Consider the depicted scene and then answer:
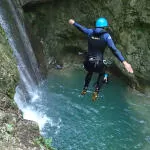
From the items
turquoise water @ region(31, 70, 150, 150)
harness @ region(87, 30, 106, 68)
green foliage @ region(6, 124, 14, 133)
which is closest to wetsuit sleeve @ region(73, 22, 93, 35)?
harness @ region(87, 30, 106, 68)

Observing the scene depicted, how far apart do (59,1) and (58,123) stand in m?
5.02

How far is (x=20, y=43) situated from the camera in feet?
47.9

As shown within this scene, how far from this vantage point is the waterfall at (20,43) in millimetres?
14094

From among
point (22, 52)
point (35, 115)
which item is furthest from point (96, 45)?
point (22, 52)

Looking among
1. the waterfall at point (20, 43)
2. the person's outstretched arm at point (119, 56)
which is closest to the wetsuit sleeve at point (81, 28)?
the person's outstretched arm at point (119, 56)

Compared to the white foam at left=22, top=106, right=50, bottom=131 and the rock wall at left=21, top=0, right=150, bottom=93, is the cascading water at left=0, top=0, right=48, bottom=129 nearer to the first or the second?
the white foam at left=22, top=106, right=50, bottom=131

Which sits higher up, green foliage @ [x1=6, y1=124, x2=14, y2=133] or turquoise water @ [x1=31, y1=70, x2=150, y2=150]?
green foliage @ [x1=6, y1=124, x2=14, y2=133]

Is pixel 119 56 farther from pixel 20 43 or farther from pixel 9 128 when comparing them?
pixel 20 43

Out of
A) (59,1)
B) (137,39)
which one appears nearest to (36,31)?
(59,1)

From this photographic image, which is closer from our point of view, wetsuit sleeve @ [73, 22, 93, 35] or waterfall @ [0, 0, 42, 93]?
wetsuit sleeve @ [73, 22, 93, 35]

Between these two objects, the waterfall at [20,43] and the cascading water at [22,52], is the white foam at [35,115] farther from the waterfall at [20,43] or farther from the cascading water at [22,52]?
the waterfall at [20,43]

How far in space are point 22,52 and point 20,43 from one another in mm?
321

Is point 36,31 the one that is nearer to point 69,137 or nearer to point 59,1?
point 59,1

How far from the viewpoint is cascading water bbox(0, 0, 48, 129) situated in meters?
13.7
